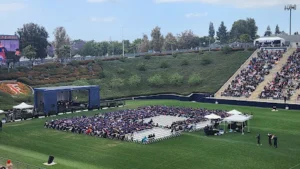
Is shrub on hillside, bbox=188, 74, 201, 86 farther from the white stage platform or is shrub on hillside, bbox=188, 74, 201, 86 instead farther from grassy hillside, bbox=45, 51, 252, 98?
the white stage platform

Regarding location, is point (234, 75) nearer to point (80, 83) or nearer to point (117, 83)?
point (117, 83)

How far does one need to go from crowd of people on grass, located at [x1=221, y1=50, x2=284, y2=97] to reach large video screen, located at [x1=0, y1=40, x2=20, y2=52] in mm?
62410

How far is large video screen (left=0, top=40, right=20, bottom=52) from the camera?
103 m

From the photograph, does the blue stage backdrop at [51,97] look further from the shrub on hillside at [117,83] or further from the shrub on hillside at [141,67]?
the shrub on hillside at [141,67]

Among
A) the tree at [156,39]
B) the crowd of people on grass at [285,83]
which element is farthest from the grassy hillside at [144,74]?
the tree at [156,39]

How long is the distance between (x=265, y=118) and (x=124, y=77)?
4583 cm

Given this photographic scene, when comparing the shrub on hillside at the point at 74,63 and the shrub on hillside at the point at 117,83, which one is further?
the shrub on hillside at the point at 74,63

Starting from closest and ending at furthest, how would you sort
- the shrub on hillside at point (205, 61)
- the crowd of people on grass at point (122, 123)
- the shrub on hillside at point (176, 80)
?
the crowd of people on grass at point (122, 123) < the shrub on hillside at point (176, 80) < the shrub on hillside at point (205, 61)

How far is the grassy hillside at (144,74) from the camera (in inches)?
3174

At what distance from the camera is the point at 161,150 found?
3512 cm

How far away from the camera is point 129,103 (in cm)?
7094

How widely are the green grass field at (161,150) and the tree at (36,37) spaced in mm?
66549

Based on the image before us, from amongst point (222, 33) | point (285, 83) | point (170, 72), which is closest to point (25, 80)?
point (170, 72)

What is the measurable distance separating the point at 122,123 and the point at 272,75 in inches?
1678
